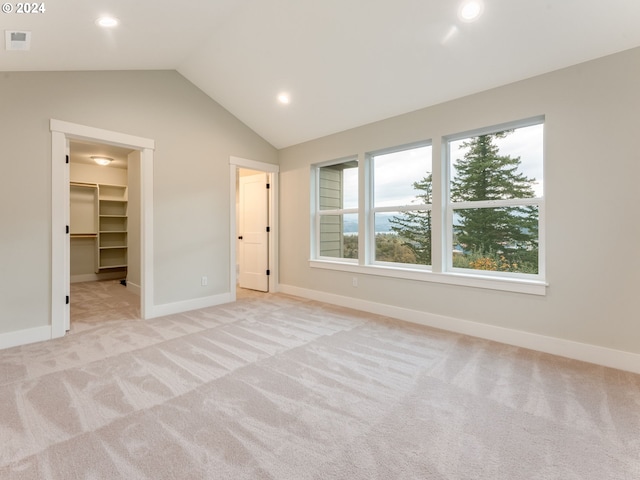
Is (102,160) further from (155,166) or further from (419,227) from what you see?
(419,227)

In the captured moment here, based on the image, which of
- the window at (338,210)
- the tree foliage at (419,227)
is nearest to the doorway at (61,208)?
the window at (338,210)

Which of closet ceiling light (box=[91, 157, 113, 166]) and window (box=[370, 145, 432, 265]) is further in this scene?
closet ceiling light (box=[91, 157, 113, 166])

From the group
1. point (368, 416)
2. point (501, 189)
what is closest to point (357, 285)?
point (501, 189)

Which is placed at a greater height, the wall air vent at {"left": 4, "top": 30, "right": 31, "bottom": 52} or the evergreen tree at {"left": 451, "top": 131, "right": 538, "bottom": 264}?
the wall air vent at {"left": 4, "top": 30, "right": 31, "bottom": 52}

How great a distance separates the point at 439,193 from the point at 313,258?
7.20 feet

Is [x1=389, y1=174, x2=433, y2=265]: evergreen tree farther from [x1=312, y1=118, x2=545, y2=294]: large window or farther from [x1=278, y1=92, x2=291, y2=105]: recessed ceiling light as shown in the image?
[x1=278, y1=92, x2=291, y2=105]: recessed ceiling light

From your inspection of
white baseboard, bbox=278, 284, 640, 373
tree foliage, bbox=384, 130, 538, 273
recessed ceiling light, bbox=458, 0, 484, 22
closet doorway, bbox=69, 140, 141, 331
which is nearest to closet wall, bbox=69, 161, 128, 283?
closet doorway, bbox=69, 140, 141, 331

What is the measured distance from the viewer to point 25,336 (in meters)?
2.94

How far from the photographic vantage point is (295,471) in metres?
1.40

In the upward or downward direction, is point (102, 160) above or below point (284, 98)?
below

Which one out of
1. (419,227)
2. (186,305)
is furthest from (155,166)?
(419,227)

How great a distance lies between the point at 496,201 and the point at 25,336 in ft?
15.7

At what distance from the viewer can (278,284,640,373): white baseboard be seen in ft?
7.93

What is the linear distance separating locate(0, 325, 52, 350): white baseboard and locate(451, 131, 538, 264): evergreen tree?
4.39 m
